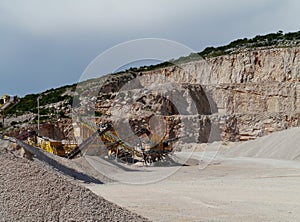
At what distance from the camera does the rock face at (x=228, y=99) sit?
4012cm

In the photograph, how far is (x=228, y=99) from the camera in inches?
1784

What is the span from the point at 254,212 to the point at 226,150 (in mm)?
25976

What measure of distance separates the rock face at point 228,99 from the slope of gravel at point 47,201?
32977 mm

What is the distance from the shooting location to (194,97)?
45.2 meters

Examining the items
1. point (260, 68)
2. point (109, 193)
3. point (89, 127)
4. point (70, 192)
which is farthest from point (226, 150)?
point (70, 192)

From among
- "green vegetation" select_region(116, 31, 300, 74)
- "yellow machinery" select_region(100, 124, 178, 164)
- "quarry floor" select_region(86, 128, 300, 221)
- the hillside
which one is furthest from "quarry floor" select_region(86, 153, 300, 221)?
"green vegetation" select_region(116, 31, 300, 74)

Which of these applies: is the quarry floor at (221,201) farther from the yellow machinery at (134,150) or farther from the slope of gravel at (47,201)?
the yellow machinery at (134,150)

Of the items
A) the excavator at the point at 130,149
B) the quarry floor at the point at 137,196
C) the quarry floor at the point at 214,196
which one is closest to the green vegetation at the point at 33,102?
the excavator at the point at 130,149

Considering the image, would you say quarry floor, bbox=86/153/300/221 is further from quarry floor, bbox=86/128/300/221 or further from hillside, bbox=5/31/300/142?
hillside, bbox=5/31/300/142

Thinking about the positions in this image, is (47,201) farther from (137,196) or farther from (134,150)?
(134,150)

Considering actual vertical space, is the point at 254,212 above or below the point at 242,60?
below

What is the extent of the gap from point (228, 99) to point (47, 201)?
132 ft

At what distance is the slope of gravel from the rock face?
1298 inches

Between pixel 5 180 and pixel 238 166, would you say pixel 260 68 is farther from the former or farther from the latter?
pixel 5 180
